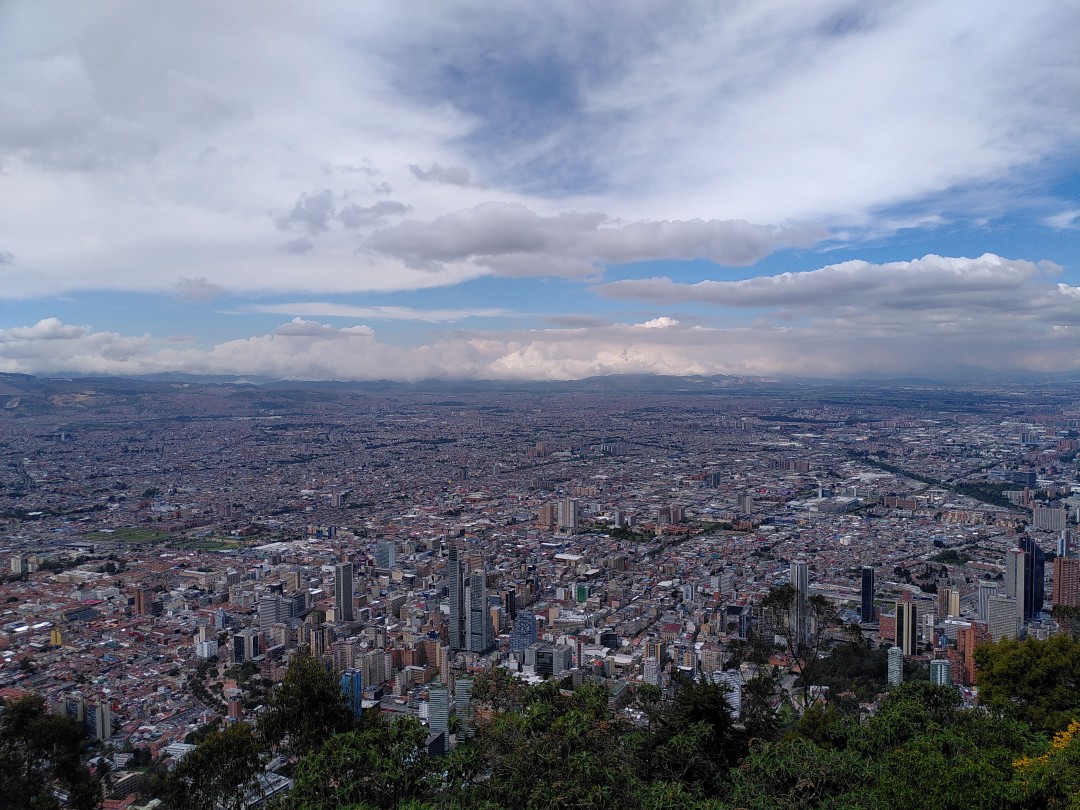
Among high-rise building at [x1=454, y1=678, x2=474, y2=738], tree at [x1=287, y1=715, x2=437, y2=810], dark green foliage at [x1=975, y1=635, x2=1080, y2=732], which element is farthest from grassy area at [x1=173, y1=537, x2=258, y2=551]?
dark green foliage at [x1=975, y1=635, x2=1080, y2=732]

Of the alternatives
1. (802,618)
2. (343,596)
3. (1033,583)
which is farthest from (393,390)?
(802,618)

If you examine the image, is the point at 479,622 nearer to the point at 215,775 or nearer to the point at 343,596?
the point at 343,596

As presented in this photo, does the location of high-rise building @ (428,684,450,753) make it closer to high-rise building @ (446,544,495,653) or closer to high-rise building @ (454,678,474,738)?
high-rise building @ (454,678,474,738)

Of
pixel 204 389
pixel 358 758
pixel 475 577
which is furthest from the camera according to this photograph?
pixel 204 389

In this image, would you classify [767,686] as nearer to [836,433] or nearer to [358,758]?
[358,758]

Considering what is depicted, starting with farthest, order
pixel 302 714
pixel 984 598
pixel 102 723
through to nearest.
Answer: pixel 984 598
pixel 102 723
pixel 302 714

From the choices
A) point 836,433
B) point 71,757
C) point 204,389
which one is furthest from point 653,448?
point 204,389

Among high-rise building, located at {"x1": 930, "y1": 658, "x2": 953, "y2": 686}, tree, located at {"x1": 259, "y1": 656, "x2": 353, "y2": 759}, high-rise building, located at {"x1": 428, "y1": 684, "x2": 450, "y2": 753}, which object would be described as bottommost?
high-rise building, located at {"x1": 930, "y1": 658, "x2": 953, "y2": 686}
